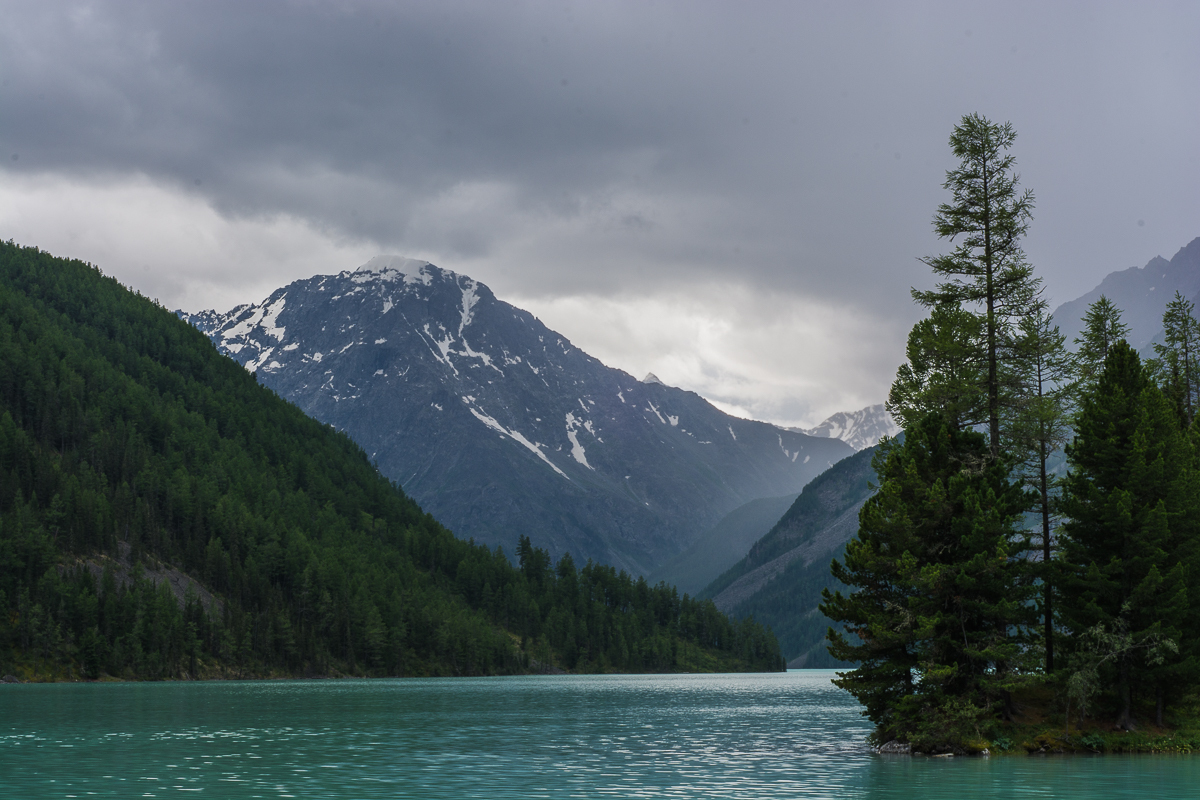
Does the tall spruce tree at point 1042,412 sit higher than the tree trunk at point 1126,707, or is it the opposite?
the tall spruce tree at point 1042,412

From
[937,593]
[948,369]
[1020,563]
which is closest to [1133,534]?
[1020,563]

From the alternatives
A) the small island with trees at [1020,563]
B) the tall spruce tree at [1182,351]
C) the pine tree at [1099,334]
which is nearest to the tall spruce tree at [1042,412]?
the small island with trees at [1020,563]

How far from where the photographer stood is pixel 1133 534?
53.3 metres

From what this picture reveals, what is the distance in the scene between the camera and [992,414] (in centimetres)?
6047

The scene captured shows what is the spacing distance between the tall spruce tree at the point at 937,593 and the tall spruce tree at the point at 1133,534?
124 inches

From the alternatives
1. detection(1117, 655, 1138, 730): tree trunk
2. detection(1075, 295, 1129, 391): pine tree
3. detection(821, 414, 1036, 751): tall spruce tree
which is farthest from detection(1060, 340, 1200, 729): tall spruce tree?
detection(1075, 295, 1129, 391): pine tree

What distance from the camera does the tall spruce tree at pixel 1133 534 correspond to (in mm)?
52406

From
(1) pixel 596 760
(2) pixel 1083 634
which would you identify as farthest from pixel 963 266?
(1) pixel 596 760

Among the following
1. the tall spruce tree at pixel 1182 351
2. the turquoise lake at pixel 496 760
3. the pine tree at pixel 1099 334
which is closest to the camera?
the turquoise lake at pixel 496 760

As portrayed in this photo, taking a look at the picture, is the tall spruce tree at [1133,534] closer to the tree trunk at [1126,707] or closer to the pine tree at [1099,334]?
the tree trunk at [1126,707]

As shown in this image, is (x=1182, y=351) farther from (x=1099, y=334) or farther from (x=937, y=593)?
(x=937, y=593)

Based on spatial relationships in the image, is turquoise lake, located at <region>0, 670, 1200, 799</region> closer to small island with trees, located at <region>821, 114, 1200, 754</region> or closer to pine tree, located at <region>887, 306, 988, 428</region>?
small island with trees, located at <region>821, 114, 1200, 754</region>

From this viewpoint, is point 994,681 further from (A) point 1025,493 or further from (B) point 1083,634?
(A) point 1025,493

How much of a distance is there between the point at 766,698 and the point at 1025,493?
83.3 metres
